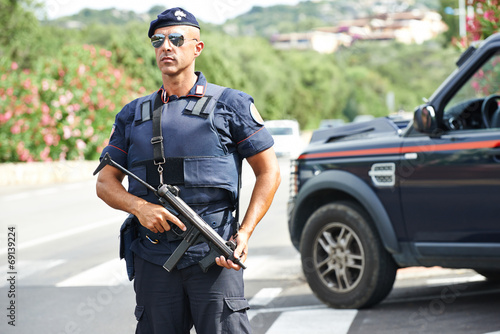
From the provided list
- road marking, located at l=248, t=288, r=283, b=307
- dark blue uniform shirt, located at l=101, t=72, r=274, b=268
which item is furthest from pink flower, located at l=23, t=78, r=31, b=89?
dark blue uniform shirt, located at l=101, t=72, r=274, b=268

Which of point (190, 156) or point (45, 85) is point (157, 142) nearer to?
point (190, 156)

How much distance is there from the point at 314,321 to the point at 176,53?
3.39m

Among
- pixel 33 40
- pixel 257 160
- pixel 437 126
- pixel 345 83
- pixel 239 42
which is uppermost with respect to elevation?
pixel 257 160

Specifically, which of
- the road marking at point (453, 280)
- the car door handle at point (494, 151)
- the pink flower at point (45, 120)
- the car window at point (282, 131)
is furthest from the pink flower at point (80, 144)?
the car door handle at point (494, 151)

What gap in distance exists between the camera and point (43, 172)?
24.1m

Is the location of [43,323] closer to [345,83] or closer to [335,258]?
[335,258]

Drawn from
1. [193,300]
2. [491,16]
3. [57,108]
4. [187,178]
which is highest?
[187,178]

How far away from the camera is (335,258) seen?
693 cm

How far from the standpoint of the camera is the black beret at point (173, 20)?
370 cm

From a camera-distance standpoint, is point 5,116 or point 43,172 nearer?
point 5,116

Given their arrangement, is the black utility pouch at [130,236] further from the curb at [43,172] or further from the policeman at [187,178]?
the curb at [43,172]

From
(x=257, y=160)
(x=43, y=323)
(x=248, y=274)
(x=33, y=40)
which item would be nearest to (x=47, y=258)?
(x=248, y=274)

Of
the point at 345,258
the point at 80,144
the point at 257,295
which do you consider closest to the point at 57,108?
the point at 80,144

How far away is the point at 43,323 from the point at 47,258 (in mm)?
3732
